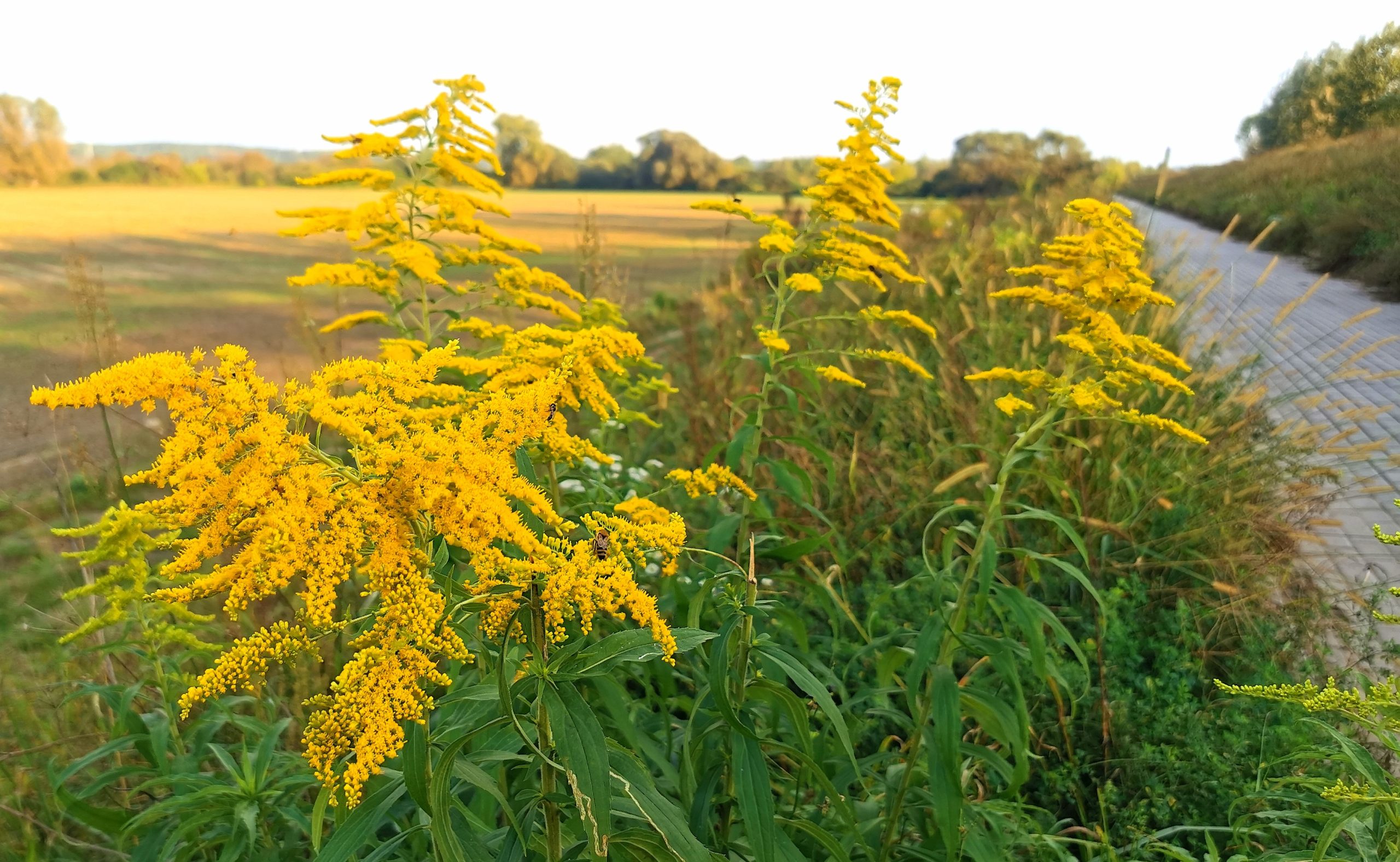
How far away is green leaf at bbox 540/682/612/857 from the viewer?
130cm

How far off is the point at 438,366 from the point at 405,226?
Answer: 73.1 inches

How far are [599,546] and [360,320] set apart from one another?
2472 millimetres

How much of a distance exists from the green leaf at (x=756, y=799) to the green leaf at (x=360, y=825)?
75cm

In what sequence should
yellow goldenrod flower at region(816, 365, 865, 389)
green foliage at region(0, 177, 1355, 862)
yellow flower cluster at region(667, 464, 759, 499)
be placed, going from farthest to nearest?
yellow goldenrod flower at region(816, 365, 865, 389) → yellow flower cluster at region(667, 464, 759, 499) → green foliage at region(0, 177, 1355, 862)

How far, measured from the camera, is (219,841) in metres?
2.29

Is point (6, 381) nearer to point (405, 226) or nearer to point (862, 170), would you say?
point (405, 226)

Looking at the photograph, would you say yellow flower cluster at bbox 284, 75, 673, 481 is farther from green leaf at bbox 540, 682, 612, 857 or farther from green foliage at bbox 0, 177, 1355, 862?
green leaf at bbox 540, 682, 612, 857

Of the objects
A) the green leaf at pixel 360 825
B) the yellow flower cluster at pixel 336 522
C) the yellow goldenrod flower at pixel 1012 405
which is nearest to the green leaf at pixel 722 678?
the yellow flower cluster at pixel 336 522

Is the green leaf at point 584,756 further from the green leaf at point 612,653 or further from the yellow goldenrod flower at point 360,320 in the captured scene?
the yellow goldenrod flower at point 360,320

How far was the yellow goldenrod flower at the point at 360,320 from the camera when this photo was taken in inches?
127

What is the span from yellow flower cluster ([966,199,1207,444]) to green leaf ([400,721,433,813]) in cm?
209

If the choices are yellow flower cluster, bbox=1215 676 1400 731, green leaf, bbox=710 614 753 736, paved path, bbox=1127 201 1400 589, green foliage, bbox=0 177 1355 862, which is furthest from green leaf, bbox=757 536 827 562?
paved path, bbox=1127 201 1400 589

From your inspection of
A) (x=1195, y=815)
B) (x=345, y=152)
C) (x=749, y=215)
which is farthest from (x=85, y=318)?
(x=1195, y=815)

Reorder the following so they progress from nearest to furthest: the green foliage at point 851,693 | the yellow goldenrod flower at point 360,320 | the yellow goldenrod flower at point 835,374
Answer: the green foliage at point 851,693 < the yellow goldenrod flower at point 835,374 < the yellow goldenrod flower at point 360,320
